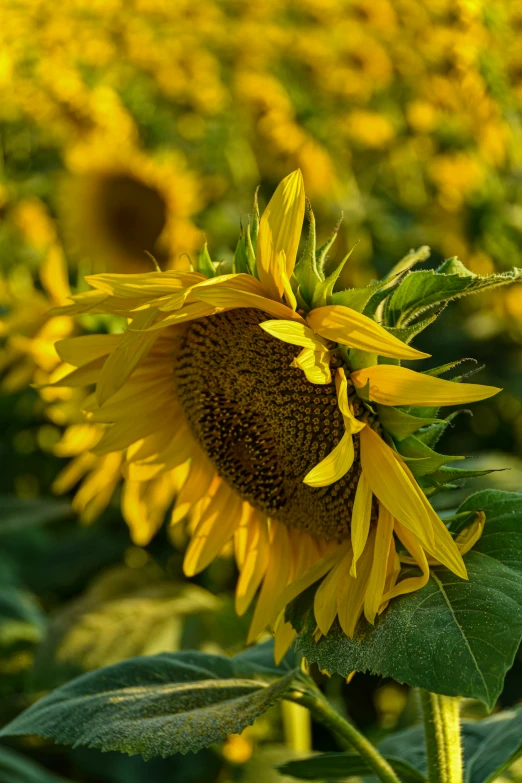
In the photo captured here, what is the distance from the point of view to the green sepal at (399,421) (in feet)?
3.45

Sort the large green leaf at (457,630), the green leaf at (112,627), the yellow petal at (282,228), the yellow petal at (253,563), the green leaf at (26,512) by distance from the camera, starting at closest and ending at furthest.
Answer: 1. the large green leaf at (457,630)
2. the yellow petal at (282,228)
3. the yellow petal at (253,563)
4. the green leaf at (112,627)
5. the green leaf at (26,512)

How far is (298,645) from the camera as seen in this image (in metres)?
1.06

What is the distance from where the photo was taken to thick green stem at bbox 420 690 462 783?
113 centimetres

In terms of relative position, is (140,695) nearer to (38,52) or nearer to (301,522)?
(301,522)

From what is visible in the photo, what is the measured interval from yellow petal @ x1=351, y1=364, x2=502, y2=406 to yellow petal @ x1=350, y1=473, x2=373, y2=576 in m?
0.09

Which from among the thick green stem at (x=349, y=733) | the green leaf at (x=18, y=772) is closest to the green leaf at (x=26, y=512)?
the green leaf at (x=18, y=772)

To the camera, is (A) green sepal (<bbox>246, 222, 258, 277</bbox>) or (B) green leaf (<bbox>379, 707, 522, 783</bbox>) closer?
(A) green sepal (<bbox>246, 222, 258, 277</bbox>)

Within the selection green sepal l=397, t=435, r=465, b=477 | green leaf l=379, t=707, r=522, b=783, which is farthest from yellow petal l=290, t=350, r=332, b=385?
green leaf l=379, t=707, r=522, b=783

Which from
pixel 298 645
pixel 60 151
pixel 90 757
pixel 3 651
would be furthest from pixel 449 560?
pixel 60 151

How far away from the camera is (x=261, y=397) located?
1216 millimetres

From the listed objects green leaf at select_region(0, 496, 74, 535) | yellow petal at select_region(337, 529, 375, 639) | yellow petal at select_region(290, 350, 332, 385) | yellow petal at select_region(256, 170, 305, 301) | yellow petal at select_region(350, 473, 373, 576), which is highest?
yellow petal at select_region(256, 170, 305, 301)

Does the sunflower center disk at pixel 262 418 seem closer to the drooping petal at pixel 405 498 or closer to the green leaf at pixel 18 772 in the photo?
the drooping petal at pixel 405 498

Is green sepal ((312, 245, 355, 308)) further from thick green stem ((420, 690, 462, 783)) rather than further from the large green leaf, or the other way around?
thick green stem ((420, 690, 462, 783))

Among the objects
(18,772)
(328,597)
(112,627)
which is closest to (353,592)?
(328,597)
